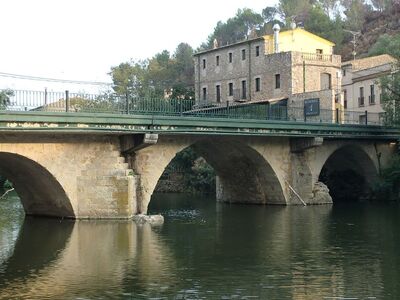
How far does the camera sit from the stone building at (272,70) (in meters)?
53.5

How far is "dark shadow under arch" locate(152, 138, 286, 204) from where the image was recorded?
121 ft

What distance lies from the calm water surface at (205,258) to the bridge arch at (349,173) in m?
11.1

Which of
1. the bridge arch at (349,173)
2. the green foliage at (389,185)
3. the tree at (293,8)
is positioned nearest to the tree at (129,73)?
the tree at (293,8)

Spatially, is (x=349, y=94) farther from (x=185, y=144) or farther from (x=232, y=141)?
(x=185, y=144)

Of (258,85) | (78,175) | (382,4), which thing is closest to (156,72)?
(258,85)

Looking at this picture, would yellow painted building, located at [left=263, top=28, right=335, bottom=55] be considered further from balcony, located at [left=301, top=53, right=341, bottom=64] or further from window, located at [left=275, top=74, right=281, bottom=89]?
window, located at [left=275, top=74, right=281, bottom=89]

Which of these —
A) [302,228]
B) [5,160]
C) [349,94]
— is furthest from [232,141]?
[349,94]

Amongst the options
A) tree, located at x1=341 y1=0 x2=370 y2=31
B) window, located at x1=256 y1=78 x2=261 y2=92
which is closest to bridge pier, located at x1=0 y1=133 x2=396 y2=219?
window, located at x1=256 y1=78 x2=261 y2=92

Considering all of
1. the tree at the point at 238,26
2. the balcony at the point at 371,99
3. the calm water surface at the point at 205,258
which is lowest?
the calm water surface at the point at 205,258

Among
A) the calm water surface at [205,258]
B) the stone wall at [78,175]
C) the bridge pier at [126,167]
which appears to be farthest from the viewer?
the bridge pier at [126,167]

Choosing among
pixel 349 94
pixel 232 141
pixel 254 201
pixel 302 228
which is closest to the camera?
pixel 302 228

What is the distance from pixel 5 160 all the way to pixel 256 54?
31830 mm

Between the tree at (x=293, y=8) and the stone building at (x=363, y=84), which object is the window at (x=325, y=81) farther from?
the tree at (x=293, y=8)

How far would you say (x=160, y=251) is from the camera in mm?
20688
